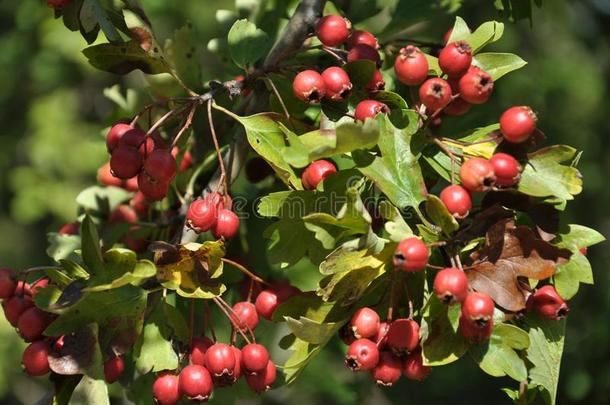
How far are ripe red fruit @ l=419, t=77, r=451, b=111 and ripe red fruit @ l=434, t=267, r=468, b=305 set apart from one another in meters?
0.35

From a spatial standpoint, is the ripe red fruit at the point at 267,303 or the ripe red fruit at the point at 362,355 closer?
the ripe red fruit at the point at 362,355

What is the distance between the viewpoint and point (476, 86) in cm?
162

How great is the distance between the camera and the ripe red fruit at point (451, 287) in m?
1.46

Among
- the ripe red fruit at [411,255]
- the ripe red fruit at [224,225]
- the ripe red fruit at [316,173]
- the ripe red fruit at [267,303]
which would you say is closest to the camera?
the ripe red fruit at [411,255]

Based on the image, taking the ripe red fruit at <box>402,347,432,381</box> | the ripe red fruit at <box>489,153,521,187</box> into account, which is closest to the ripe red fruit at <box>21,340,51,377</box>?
the ripe red fruit at <box>402,347,432,381</box>

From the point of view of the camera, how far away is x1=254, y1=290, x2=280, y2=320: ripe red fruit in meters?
1.87

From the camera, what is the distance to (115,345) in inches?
67.0

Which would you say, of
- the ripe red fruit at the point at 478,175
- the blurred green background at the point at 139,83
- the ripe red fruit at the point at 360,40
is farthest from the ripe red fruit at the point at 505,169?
the blurred green background at the point at 139,83

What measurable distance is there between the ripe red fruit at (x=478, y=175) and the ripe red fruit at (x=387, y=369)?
14.2 inches

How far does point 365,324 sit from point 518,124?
18.4 inches

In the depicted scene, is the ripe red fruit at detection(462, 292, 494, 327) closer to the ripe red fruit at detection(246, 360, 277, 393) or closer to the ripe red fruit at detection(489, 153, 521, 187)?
the ripe red fruit at detection(489, 153, 521, 187)

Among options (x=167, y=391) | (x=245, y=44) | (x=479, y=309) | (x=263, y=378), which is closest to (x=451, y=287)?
(x=479, y=309)

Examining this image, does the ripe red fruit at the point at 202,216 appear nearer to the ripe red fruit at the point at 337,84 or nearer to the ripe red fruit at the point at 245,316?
the ripe red fruit at the point at 245,316

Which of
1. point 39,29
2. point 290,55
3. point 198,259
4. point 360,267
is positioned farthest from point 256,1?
point 39,29
